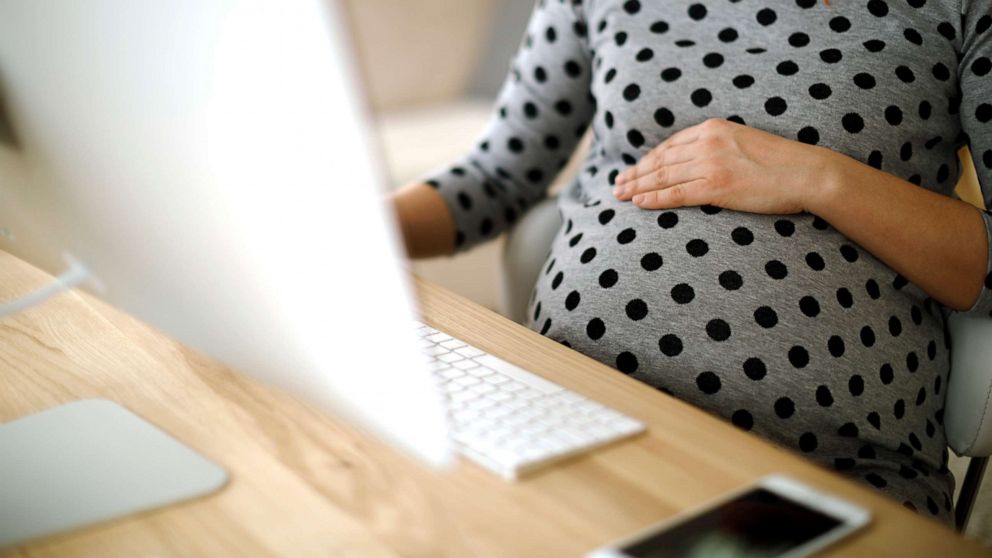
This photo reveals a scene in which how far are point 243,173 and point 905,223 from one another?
695 mm

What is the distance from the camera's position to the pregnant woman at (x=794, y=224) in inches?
33.5

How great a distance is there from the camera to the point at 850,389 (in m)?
0.85

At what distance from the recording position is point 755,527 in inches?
19.7

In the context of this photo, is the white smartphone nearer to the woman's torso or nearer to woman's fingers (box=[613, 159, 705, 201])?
the woman's torso

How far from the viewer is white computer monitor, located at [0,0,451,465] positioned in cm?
37

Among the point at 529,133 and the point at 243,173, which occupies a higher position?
the point at 243,173

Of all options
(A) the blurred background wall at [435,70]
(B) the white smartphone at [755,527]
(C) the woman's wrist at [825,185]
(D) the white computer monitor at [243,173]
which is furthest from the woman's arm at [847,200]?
(A) the blurred background wall at [435,70]

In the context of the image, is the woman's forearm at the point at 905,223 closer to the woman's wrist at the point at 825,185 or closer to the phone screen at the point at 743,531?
the woman's wrist at the point at 825,185

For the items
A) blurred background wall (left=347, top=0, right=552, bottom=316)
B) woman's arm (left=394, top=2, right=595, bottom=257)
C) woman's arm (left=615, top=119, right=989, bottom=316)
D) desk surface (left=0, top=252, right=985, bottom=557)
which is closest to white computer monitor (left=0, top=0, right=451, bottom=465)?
desk surface (left=0, top=252, right=985, bottom=557)

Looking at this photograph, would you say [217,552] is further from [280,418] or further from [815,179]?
[815,179]

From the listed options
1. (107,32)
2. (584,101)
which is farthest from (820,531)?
(584,101)

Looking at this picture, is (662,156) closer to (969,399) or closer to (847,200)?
(847,200)

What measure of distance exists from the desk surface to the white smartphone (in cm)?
1

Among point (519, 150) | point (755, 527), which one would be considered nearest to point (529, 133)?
point (519, 150)
